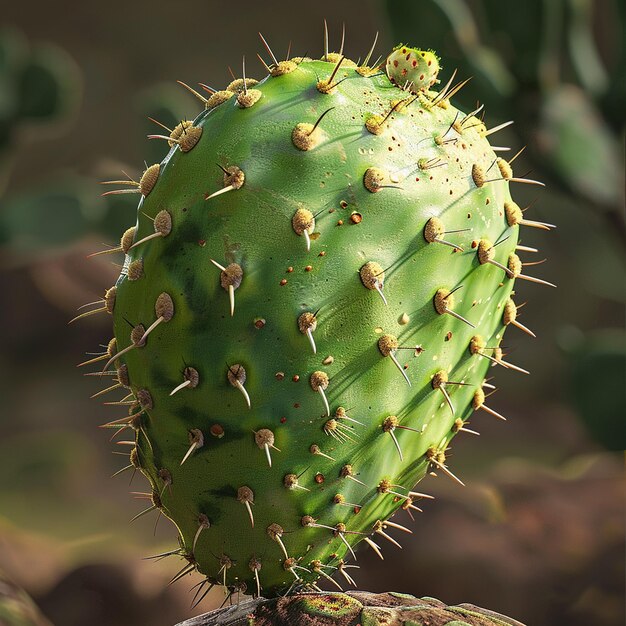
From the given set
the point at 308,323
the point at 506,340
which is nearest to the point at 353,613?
the point at 308,323

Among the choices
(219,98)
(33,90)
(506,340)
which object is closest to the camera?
(219,98)

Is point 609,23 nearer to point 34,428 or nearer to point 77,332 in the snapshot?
point 77,332

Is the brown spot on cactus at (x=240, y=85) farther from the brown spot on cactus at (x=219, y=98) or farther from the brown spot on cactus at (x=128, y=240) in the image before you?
the brown spot on cactus at (x=128, y=240)

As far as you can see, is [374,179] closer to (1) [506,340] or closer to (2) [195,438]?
(2) [195,438]

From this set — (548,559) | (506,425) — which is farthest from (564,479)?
(506,425)

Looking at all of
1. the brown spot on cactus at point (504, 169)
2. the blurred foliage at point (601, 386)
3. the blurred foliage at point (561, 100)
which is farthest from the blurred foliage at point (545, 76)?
the brown spot on cactus at point (504, 169)

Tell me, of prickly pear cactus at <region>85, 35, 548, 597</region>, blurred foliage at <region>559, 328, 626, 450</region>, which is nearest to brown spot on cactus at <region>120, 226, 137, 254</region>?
prickly pear cactus at <region>85, 35, 548, 597</region>
